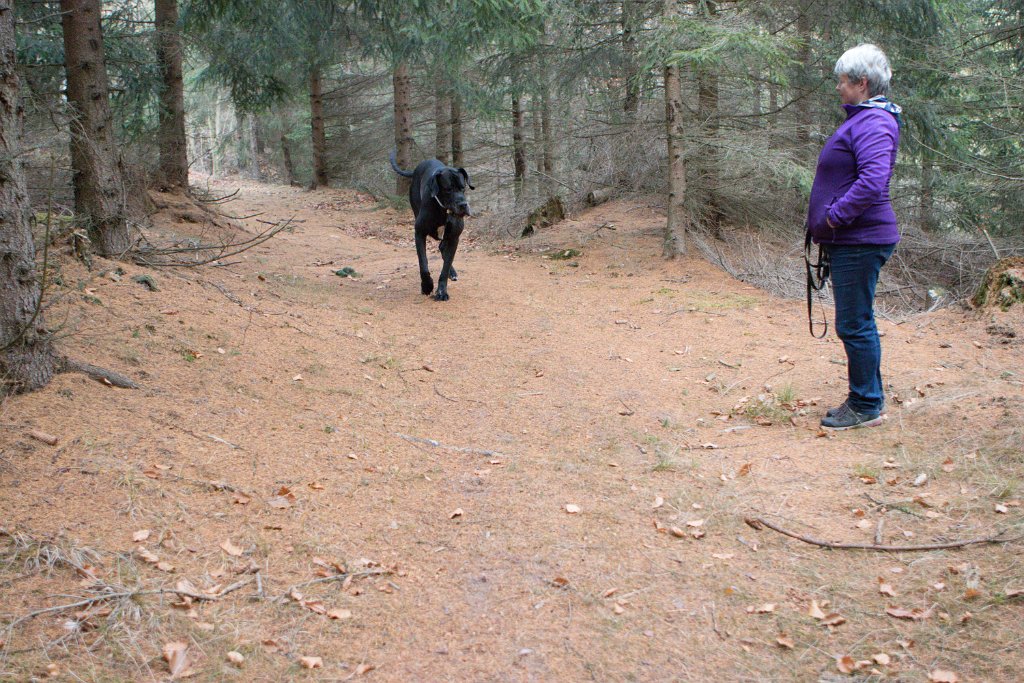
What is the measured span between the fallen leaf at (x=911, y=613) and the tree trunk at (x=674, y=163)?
804 centimetres

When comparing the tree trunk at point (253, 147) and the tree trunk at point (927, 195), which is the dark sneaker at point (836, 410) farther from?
the tree trunk at point (253, 147)

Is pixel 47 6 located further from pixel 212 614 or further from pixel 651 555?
pixel 651 555

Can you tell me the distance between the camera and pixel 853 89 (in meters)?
4.34

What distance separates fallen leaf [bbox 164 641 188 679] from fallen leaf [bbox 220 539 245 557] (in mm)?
562

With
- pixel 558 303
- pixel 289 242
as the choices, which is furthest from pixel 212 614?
pixel 289 242

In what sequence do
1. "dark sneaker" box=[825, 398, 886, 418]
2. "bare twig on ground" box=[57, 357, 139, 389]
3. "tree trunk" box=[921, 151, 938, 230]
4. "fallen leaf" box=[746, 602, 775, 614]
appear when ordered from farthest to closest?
"tree trunk" box=[921, 151, 938, 230] < "dark sneaker" box=[825, 398, 886, 418] < "bare twig on ground" box=[57, 357, 139, 389] < "fallen leaf" box=[746, 602, 775, 614]

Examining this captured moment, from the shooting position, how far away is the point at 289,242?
11.9 meters

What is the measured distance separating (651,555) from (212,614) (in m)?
1.95

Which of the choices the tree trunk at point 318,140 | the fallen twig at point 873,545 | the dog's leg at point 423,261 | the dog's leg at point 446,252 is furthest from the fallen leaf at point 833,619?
the tree trunk at point 318,140

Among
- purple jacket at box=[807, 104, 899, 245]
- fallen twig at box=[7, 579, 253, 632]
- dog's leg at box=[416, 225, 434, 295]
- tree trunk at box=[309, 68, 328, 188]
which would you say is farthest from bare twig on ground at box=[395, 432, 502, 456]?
tree trunk at box=[309, 68, 328, 188]

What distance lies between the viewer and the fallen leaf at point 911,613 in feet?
9.54

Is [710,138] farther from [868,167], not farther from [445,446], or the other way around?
[445,446]

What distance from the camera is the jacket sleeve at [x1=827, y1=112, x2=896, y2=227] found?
422 centimetres

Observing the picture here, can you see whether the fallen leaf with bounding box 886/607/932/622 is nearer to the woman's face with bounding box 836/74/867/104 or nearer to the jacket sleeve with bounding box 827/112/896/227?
the jacket sleeve with bounding box 827/112/896/227
